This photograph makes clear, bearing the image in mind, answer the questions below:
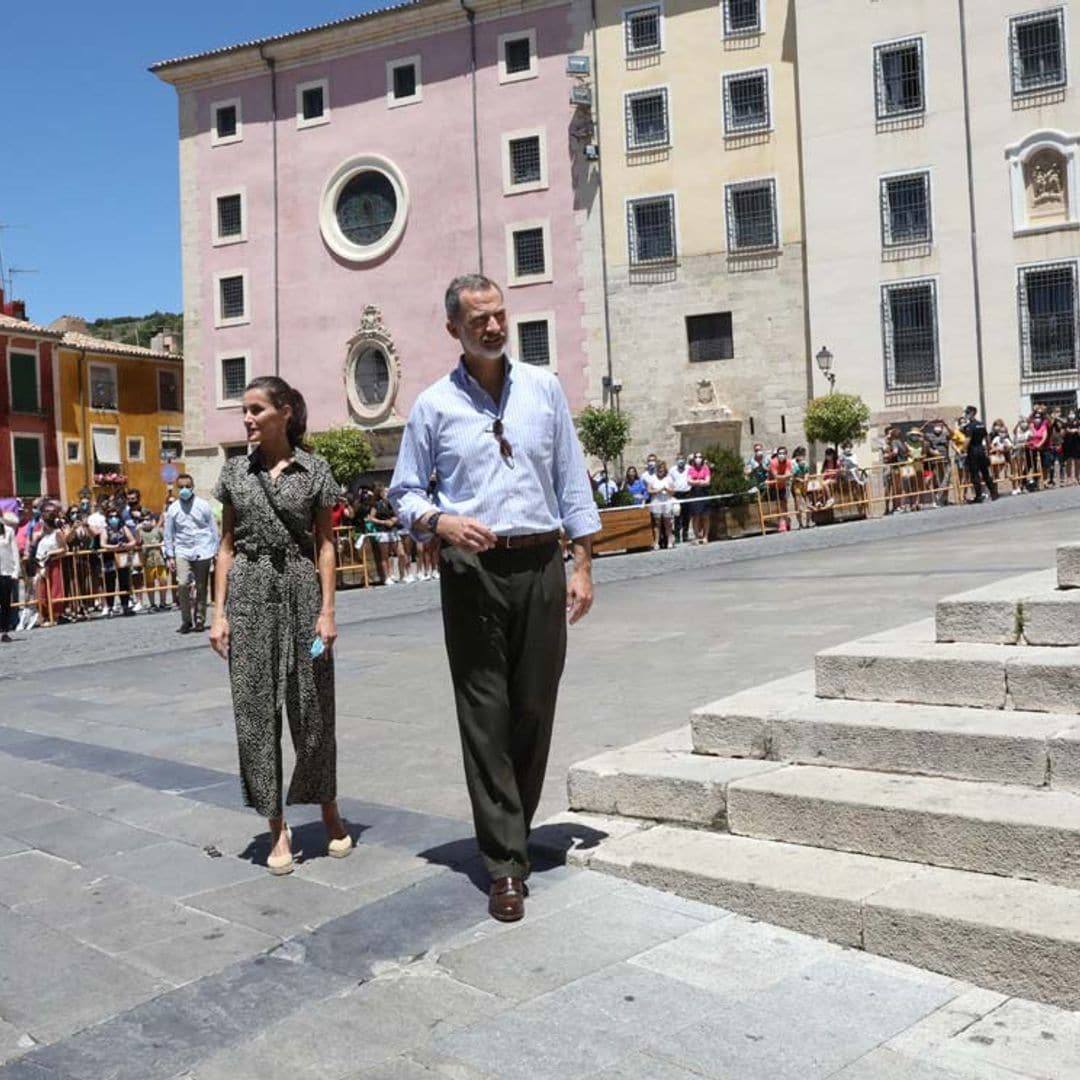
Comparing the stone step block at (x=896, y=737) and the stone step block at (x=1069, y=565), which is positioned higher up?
the stone step block at (x=1069, y=565)

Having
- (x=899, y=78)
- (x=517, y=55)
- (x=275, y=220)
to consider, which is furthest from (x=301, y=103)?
(x=899, y=78)

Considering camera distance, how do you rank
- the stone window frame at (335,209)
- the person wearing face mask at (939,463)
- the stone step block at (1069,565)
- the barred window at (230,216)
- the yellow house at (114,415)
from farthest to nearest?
the yellow house at (114,415) → the barred window at (230,216) → the stone window frame at (335,209) → the person wearing face mask at (939,463) → the stone step block at (1069,565)

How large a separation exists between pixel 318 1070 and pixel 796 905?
148 cm

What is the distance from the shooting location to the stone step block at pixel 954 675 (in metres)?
4.75

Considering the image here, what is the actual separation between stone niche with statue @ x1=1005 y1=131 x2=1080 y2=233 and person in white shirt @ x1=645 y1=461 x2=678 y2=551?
1395 centimetres

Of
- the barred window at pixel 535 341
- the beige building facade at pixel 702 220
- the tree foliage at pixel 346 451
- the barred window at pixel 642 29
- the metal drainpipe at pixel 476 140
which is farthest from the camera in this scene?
the metal drainpipe at pixel 476 140

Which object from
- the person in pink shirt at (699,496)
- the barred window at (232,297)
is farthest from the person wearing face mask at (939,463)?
the barred window at (232,297)

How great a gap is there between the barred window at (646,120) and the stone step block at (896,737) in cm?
3409

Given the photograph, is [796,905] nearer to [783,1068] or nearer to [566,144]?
[783,1068]

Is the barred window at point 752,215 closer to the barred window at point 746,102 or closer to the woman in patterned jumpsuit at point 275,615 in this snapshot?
the barred window at point 746,102

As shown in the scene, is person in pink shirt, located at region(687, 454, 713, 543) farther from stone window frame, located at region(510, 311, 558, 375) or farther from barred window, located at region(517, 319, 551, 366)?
barred window, located at region(517, 319, 551, 366)

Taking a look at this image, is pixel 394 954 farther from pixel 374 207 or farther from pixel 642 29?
pixel 374 207

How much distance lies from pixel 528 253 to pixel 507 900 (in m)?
36.8

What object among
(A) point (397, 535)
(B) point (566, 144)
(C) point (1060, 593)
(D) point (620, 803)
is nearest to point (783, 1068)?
(D) point (620, 803)
